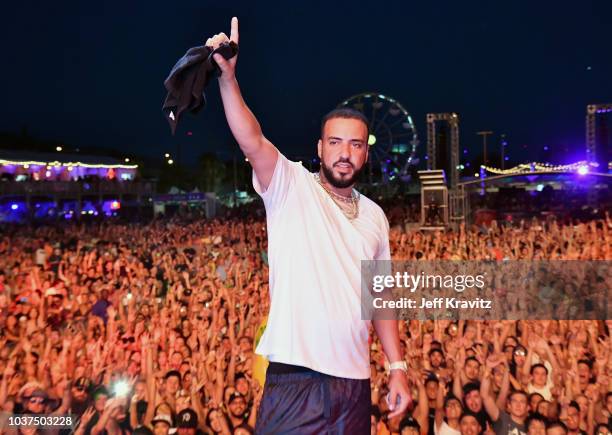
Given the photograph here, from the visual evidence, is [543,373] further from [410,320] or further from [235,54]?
[235,54]

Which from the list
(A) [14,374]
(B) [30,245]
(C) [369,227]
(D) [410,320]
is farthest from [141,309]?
(B) [30,245]

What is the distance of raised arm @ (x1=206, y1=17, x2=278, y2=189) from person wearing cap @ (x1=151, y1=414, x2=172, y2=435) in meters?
3.20

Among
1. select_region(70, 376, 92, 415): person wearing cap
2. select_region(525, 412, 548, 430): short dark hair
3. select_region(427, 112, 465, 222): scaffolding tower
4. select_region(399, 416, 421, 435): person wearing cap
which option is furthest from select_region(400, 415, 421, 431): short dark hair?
select_region(427, 112, 465, 222): scaffolding tower

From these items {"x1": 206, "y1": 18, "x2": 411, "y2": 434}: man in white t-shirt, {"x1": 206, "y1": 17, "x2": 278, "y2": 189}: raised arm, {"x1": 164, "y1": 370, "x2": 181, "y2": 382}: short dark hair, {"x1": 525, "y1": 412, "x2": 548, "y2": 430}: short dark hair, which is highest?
{"x1": 206, "y1": 17, "x2": 278, "y2": 189}: raised arm

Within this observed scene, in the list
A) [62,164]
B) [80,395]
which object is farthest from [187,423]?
[62,164]

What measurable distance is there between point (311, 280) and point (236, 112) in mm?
544

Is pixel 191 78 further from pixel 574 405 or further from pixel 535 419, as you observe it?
pixel 574 405

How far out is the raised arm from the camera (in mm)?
1652

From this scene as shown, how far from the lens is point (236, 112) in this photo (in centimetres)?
168

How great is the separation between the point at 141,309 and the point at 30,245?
24.7 ft

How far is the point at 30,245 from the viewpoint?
43.4 ft

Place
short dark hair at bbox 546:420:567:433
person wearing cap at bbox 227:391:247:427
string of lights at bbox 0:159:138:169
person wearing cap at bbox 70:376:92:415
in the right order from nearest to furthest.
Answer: short dark hair at bbox 546:420:567:433 → person wearing cap at bbox 227:391:247:427 → person wearing cap at bbox 70:376:92:415 → string of lights at bbox 0:159:138:169

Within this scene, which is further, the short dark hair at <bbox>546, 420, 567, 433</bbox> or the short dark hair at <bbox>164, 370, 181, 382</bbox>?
the short dark hair at <bbox>164, 370, 181, 382</bbox>

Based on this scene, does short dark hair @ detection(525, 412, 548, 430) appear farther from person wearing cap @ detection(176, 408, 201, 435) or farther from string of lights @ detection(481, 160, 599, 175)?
string of lights @ detection(481, 160, 599, 175)
